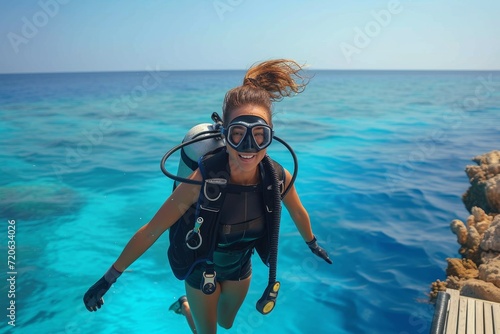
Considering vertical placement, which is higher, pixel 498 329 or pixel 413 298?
pixel 413 298

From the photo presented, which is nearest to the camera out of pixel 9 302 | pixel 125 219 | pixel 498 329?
pixel 498 329

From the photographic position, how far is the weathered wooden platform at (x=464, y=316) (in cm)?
305

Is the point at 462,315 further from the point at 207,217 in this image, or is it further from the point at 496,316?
the point at 207,217

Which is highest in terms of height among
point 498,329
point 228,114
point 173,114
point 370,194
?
point 173,114

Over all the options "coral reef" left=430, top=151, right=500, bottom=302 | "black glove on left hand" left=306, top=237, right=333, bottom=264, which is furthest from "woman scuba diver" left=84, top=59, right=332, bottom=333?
"coral reef" left=430, top=151, right=500, bottom=302

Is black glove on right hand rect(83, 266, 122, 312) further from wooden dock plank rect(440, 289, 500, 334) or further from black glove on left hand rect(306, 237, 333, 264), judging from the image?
wooden dock plank rect(440, 289, 500, 334)

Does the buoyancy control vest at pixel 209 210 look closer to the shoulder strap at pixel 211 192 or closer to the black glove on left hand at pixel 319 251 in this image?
the shoulder strap at pixel 211 192

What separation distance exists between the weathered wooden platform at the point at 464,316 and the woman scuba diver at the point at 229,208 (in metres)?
1.61

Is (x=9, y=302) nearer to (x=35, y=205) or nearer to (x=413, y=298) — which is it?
(x=35, y=205)

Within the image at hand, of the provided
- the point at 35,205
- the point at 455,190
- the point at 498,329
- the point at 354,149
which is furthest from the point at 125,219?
the point at 354,149

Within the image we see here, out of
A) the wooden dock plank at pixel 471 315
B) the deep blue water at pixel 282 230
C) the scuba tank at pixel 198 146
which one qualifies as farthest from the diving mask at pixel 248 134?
the deep blue water at pixel 282 230

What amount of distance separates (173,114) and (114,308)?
16611mm

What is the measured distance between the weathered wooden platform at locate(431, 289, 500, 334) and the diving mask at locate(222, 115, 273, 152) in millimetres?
2175

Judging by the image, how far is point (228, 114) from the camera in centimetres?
218
